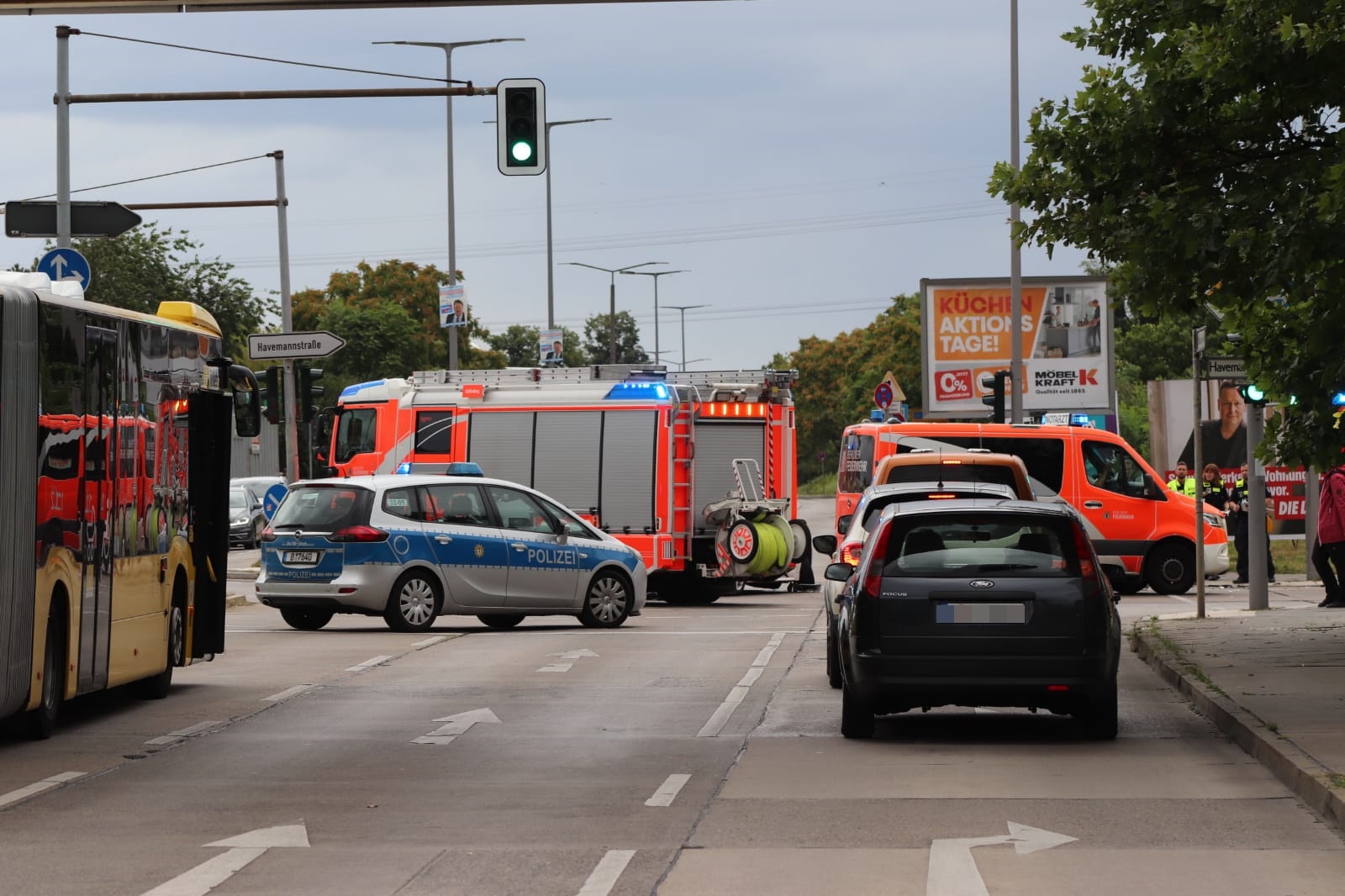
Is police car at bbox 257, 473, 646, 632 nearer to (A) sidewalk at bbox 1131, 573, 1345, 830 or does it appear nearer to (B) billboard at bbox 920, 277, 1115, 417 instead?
(A) sidewalk at bbox 1131, 573, 1345, 830

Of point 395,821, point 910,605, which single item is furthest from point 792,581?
point 395,821

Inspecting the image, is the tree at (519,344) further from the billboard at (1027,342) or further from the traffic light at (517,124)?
the traffic light at (517,124)

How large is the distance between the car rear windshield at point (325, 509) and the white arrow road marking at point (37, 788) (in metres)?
10.9

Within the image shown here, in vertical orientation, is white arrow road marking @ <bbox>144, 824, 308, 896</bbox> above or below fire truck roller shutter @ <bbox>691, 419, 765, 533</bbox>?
below

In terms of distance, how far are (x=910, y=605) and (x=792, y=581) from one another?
66.9 feet

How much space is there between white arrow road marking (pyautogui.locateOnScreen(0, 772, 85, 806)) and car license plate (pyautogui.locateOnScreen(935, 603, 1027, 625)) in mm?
4998

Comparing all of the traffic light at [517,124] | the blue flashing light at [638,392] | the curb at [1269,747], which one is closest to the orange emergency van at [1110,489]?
the blue flashing light at [638,392]

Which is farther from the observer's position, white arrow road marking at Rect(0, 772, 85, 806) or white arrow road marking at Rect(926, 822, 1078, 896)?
white arrow road marking at Rect(0, 772, 85, 806)

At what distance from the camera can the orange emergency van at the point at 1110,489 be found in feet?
102

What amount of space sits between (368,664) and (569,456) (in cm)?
1163

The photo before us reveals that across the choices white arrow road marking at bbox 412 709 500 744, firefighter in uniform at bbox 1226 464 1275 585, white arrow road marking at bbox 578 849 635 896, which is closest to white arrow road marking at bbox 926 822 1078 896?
white arrow road marking at bbox 578 849 635 896

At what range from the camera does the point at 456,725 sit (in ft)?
45.8

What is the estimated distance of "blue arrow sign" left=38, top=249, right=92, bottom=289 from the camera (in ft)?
70.0

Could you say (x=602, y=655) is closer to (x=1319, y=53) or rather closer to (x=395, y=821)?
(x=1319, y=53)
